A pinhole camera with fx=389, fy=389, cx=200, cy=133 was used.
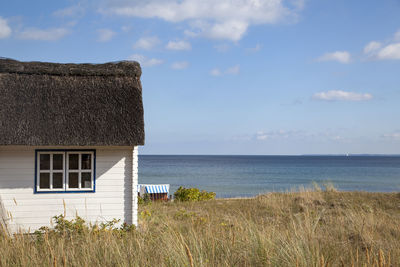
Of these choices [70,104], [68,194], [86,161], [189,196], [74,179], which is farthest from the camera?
[189,196]

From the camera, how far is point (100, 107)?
A: 9570 mm

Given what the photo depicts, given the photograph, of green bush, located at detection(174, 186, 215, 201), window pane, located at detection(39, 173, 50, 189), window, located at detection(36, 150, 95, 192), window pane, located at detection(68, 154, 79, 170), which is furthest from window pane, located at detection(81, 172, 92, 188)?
green bush, located at detection(174, 186, 215, 201)

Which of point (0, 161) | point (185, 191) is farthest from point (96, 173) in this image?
point (185, 191)

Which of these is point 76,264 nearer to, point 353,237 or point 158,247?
point 158,247

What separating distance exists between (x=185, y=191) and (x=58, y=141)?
10.5m

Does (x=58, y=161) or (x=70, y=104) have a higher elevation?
(x=70, y=104)

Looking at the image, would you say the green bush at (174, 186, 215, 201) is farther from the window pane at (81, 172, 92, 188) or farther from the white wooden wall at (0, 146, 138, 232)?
the window pane at (81, 172, 92, 188)

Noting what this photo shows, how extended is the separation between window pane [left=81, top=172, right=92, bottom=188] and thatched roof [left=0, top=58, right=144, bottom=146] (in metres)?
0.81

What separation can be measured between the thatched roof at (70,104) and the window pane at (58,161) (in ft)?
1.70

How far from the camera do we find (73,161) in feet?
30.0

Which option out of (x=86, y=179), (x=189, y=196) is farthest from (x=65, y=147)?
(x=189, y=196)

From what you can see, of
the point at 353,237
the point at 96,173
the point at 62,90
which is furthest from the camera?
the point at 62,90

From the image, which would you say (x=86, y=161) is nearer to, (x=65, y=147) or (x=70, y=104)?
(x=65, y=147)

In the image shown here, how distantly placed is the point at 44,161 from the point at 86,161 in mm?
935
